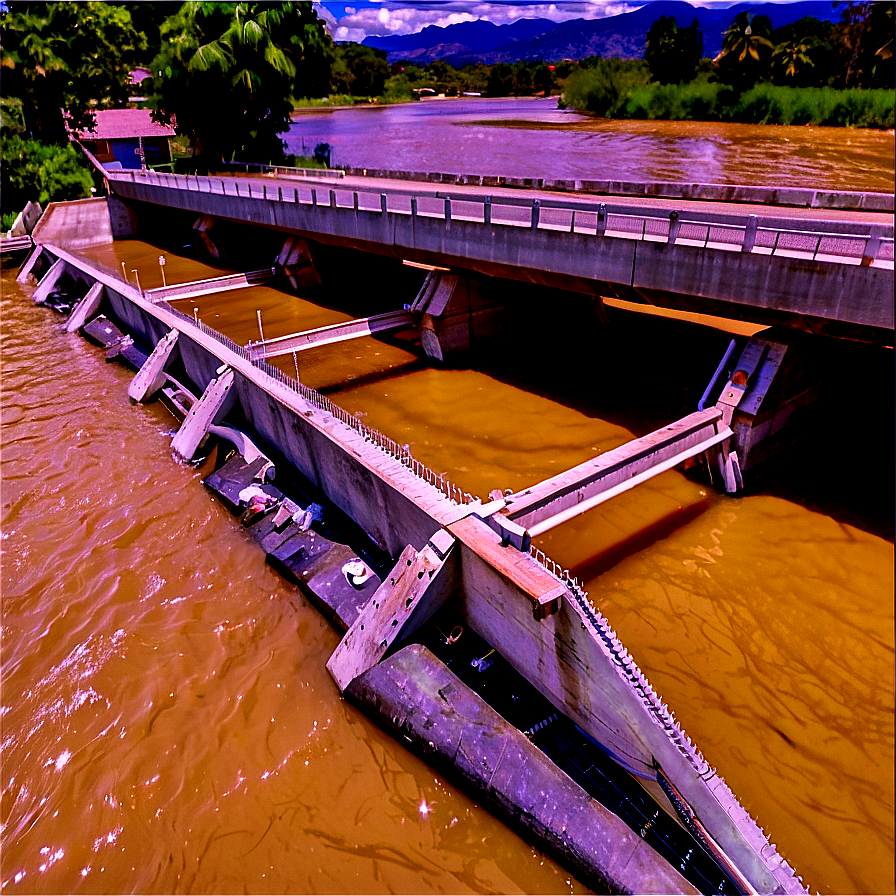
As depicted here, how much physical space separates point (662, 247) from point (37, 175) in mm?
43190

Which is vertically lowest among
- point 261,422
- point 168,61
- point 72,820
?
point 72,820

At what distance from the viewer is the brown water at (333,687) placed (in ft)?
23.9

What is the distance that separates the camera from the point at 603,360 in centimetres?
1830

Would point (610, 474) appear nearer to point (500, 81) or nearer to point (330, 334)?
point (330, 334)

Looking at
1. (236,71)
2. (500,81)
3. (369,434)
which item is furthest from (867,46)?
(500,81)

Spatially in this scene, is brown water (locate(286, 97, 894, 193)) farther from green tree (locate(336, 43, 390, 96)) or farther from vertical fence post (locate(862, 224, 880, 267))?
green tree (locate(336, 43, 390, 96))

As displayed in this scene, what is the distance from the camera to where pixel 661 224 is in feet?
41.4

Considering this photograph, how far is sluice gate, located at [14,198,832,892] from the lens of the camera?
6.79 m

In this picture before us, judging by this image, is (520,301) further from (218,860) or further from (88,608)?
(218,860)

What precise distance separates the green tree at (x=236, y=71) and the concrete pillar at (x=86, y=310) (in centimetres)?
1587

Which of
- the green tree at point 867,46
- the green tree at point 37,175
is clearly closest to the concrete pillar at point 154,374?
the green tree at point 37,175

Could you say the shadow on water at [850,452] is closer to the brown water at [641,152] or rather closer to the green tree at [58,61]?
Answer: the brown water at [641,152]

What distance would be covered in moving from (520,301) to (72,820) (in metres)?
16.9

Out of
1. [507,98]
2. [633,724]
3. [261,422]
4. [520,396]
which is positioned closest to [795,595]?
[633,724]
